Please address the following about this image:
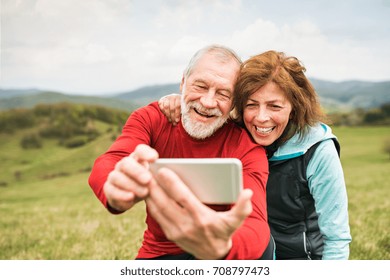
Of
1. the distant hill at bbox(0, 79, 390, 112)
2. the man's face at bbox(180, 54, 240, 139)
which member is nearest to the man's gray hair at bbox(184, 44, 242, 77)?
the man's face at bbox(180, 54, 240, 139)

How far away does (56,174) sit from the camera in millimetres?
16438

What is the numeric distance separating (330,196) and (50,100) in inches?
750

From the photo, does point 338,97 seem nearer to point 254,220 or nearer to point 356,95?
point 356,95

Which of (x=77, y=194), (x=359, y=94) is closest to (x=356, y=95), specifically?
(x=359, y=94)

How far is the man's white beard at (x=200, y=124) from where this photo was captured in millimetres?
2586

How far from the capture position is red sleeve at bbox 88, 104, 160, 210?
6.56ft

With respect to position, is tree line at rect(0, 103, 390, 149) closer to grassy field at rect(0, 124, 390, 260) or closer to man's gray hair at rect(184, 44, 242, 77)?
grassy field at rect(0, 124, 390, 260)

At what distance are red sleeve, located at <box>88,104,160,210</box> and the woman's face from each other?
63 cm

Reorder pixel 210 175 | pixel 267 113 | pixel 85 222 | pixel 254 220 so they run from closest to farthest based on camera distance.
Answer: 1. pixel 210 175
2. pixel 254 220
3. pixel 267 113
4. pixel 85 222

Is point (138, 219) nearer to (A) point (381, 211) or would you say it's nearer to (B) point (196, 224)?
(A) point (381, 211)

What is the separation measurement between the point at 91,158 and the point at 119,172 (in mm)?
15412

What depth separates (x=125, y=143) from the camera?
2377 mm

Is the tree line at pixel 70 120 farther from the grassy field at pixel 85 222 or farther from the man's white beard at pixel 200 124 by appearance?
the man's white beard at pixel 200 124
